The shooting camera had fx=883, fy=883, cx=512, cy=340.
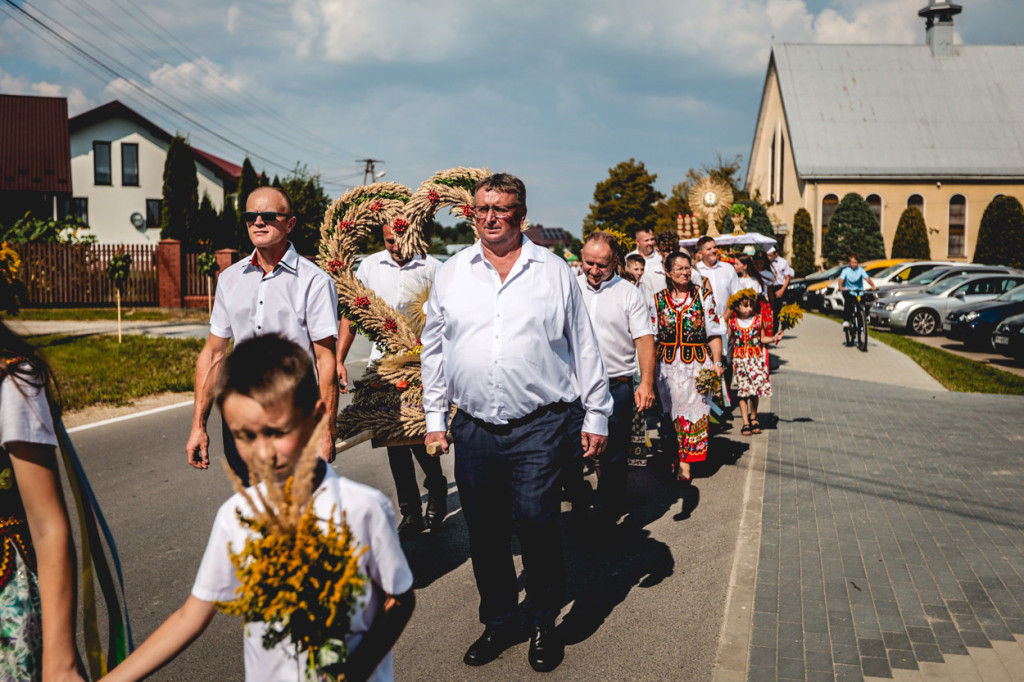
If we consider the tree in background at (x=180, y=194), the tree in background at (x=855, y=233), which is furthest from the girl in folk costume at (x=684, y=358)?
the tree in background at (x=855, y=233)

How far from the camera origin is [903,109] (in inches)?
1955

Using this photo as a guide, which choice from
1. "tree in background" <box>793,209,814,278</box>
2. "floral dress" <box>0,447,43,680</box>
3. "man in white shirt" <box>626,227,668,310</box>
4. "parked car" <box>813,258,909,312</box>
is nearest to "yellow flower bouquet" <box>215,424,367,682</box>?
"floral dress" <box>0,447,43,680</box>

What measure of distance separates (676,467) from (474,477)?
149 inches

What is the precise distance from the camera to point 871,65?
51375 mm

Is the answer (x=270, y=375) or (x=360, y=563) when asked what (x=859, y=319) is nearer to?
(x=360, y=563)

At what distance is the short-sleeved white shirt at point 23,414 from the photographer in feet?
6.82

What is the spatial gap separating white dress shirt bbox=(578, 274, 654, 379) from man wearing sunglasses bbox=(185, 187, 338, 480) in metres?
2.42

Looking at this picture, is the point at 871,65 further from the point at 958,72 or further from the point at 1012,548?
the point at 1012,548

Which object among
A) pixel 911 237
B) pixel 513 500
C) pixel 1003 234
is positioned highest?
pixel 911 237

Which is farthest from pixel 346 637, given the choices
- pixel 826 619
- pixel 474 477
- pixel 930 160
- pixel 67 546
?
pixel 930 160

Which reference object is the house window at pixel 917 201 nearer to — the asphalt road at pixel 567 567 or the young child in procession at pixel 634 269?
the asphalt road at pixel 567 567

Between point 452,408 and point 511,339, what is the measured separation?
105 cm

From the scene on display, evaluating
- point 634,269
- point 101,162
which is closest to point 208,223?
point 101,162

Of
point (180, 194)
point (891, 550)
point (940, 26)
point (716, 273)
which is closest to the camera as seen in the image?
point (891, 550)
